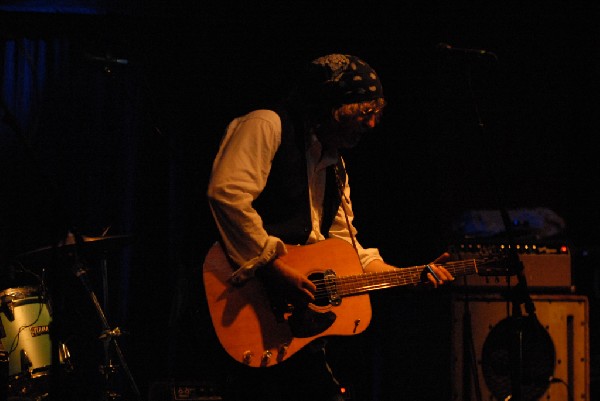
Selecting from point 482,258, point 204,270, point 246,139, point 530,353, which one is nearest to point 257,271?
point 204,270

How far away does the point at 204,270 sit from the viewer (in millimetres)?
2912

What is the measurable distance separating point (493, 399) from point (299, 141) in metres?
2.06

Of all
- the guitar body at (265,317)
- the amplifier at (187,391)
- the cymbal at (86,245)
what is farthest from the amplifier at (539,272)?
the cymbal at (86,245)

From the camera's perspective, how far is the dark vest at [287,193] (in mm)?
3111

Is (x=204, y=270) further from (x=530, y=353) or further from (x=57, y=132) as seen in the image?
(x=57, y=132)

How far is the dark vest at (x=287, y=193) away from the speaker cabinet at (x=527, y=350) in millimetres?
1465

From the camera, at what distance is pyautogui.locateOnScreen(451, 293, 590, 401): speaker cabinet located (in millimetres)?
4133

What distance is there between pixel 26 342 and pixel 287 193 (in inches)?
79.8

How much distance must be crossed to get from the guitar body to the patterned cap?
2.26ft

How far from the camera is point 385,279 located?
3.37m

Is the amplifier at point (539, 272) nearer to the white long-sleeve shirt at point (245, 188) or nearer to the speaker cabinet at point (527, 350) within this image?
A: the speaker cabinet at point (527, 350)

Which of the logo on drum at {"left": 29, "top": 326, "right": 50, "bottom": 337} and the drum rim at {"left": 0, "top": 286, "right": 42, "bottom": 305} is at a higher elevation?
the drum rim at {"left": 0, "top": 286, "right": 42, "bottom": 305}

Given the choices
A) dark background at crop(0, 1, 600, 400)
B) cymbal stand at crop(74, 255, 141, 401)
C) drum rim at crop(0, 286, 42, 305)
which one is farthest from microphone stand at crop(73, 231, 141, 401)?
dark background at crop(0, 1, 600, 400)

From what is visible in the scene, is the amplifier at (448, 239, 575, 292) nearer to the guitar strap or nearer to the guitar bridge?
the guitar strap
